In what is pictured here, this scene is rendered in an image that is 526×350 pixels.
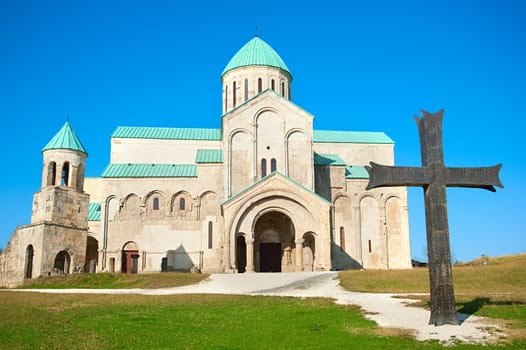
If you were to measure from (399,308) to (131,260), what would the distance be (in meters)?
27.4

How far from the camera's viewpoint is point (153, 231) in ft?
128

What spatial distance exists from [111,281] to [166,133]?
19.2m

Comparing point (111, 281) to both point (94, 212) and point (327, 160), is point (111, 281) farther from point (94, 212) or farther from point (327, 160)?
point (327, 160)

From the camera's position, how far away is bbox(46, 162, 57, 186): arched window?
3306 cm

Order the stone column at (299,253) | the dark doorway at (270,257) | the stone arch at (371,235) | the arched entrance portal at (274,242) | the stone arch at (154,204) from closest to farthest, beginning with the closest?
the stone column at (299,253), the arched entrance portal at (274,242), the dark doorway at (270,257), the stone arch at (154,204), the stone arch at (371,235)

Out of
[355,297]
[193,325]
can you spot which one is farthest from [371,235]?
[193,325]

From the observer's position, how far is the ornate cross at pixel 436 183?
12.6 m

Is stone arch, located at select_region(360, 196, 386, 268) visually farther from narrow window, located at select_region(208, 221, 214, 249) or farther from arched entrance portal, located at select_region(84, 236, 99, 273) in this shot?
arched entrance portal, located at select_region(84, 236, 99, 273)

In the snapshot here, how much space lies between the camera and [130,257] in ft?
129

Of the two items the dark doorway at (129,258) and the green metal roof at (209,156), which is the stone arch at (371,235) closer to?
the green metal roof at (209,156)

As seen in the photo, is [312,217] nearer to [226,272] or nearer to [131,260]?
[226,272]

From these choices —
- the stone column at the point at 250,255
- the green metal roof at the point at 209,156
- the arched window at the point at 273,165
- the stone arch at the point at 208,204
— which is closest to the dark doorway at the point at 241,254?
the stone column at the point at 250,255

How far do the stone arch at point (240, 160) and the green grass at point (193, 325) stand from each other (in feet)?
59.7

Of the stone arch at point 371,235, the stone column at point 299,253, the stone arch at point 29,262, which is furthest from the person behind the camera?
the stone arch at point 371,235
